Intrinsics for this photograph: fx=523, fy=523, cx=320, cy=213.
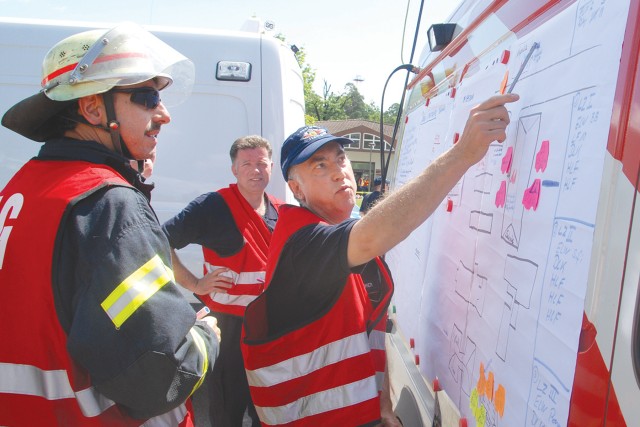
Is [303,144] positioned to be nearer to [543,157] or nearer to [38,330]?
[543,157]

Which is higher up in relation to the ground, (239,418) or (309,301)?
(309,301)

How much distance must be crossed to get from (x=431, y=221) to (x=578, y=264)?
3.61 ft

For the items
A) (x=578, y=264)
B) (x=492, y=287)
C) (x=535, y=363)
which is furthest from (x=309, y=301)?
(x=578, y=264)

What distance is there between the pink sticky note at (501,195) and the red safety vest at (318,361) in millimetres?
562

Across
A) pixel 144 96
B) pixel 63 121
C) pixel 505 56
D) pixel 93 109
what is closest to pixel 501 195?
pixel 505 56

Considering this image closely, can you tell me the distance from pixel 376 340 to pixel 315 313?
1.26 feet

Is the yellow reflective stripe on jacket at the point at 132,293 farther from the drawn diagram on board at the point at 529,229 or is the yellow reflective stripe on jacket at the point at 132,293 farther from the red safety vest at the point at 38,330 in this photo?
the drawn diagram on board at the point at 529,229

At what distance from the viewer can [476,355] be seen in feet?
4.89

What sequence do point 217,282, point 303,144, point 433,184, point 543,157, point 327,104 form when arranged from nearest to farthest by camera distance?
point 543,157 → point 433,184 → point 303,144 → point 217,282 → point 327,104

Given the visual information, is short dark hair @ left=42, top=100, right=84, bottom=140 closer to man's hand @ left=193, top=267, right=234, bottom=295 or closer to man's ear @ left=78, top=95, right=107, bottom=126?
man's ear @ left=78, top=95, right=107, bottom=126

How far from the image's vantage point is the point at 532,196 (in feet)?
4.11

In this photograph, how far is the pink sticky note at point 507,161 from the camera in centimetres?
142

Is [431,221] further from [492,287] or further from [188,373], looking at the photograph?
[188,373]

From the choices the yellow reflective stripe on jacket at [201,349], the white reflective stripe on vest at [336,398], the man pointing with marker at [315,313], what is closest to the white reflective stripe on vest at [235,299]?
the man pointing with marker at [315,313]
